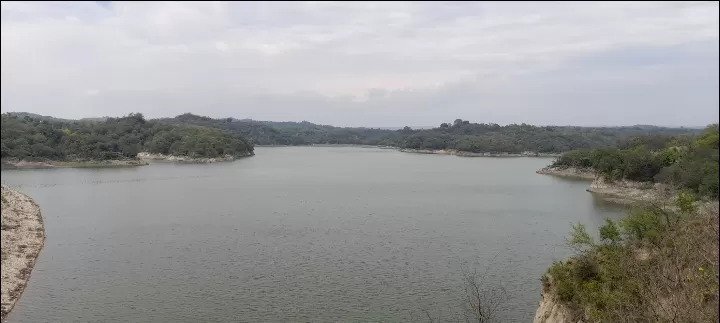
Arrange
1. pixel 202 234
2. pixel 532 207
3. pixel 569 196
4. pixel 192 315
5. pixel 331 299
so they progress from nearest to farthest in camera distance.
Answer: pixel 192 315, pixel 331 299, pixel 202 234, pixel 532 207, pixel 569 196

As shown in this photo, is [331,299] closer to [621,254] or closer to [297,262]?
[297,262]

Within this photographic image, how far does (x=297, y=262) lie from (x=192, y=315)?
15.4 ft

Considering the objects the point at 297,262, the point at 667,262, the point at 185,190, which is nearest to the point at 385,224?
the point at 297,262

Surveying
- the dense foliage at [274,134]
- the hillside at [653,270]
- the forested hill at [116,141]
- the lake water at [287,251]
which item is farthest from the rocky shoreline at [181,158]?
the hillside at [653,270]

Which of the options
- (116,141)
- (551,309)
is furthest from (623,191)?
(116,141)

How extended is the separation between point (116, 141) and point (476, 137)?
214ft

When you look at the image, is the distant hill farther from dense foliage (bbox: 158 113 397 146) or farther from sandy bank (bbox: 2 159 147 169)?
sandy bank (bbox: 2 159 147 169)

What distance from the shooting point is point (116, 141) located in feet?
208

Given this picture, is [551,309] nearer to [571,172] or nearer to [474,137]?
[571,172]

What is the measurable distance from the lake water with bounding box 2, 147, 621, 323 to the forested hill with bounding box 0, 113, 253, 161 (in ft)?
62.9

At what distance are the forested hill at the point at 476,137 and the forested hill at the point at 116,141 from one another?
40.3 meters

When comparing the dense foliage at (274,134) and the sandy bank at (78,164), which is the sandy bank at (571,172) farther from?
the dense foliage at (274,134)

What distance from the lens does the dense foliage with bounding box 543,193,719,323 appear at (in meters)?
5.51

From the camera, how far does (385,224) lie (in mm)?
22047
